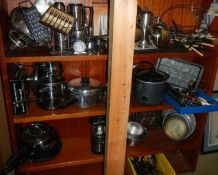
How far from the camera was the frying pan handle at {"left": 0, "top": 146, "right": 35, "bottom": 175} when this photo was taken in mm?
1150

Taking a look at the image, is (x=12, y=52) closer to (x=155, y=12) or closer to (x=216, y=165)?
(x=155, y=12)

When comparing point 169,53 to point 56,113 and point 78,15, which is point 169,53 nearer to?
point 78,15

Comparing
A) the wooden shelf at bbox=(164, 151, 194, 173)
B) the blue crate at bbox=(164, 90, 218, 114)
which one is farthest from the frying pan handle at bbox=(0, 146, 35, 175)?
the wooden shelf at bbox=(164, 151, 194, 173)

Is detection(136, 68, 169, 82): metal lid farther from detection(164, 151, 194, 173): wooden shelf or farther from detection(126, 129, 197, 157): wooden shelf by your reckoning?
detection(164, 151, 194, 173): wooden shelf

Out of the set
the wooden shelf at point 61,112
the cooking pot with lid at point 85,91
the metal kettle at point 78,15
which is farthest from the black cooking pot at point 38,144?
the metal kettle at point 78,15

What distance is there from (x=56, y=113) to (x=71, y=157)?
1.28ft

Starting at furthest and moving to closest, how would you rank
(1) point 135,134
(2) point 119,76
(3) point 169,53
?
(1) point 135,134
(3) point 169,53
(2) point 119,76

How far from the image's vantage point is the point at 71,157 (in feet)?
5.20

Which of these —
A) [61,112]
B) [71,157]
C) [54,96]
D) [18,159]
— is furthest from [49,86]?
[71,157]

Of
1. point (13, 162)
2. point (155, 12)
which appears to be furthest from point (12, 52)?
point (155, 12)

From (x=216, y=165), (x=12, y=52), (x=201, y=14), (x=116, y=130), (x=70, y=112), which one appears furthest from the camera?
(x=216, y=165)

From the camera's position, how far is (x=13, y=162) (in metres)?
1.20

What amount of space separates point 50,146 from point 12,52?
683mm

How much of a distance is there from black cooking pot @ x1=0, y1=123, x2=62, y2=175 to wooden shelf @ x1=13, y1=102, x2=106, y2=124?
6.7 inches
